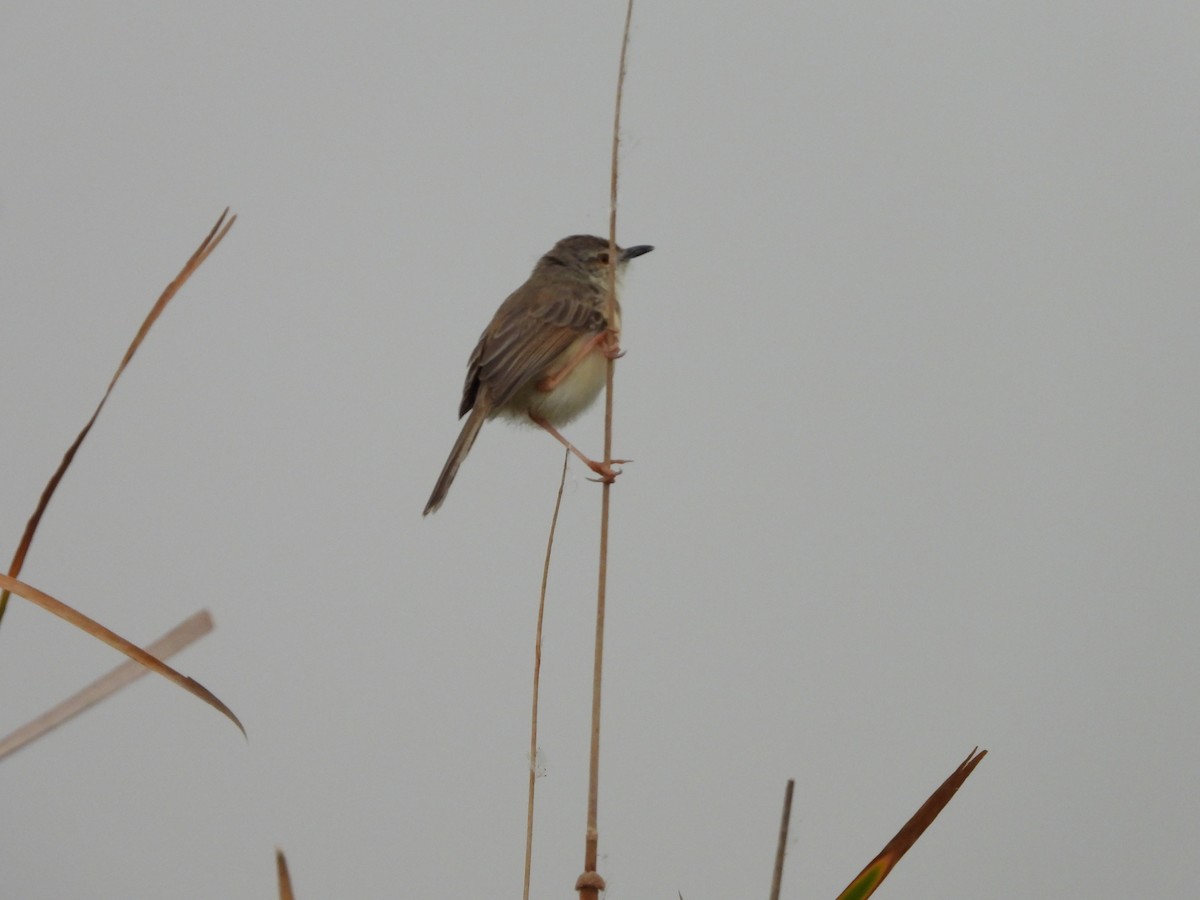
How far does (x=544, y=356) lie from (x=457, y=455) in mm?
556

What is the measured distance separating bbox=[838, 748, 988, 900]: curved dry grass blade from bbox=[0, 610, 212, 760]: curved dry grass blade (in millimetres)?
720

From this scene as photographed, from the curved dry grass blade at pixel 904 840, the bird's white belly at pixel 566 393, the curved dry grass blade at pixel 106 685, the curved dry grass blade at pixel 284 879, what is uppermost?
the bird's white belly at pixel 566 393

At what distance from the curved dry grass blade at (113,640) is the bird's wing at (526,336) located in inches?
89.3

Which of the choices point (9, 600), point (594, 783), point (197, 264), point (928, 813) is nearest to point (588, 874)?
point (594, 783)

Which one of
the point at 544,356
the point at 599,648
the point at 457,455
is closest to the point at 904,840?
the point at 599,648

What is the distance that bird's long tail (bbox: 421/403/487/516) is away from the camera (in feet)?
9.95

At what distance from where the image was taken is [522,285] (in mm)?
4109

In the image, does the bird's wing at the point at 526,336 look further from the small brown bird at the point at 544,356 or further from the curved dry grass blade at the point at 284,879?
the curved dry grass blade at the point at 284,879

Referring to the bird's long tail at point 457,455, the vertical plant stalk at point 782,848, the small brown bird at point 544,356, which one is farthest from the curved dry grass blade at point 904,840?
the small brown bird at point 544,356

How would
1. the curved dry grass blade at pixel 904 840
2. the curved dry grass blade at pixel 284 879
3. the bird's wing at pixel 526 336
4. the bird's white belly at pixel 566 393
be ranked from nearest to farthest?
the curved dry grass blade at pixel 284 879 → the curved dry grass blade at pixel 904 840 → the bird's wing at pixel 526 336 → the bird's white belly at pixel 566 393

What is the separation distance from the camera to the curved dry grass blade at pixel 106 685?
1.22 m

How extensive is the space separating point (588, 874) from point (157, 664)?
0.57 m

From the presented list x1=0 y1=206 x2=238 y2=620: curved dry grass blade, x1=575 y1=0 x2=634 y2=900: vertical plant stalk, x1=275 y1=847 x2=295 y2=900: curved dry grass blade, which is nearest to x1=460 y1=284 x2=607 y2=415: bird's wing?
x1=575 y1=0 x2=634 y2=900: vertical plant stalk

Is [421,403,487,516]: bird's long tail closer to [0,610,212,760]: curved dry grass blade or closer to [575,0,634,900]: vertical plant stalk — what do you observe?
[575,0,634,900]: vertical plant stalk
